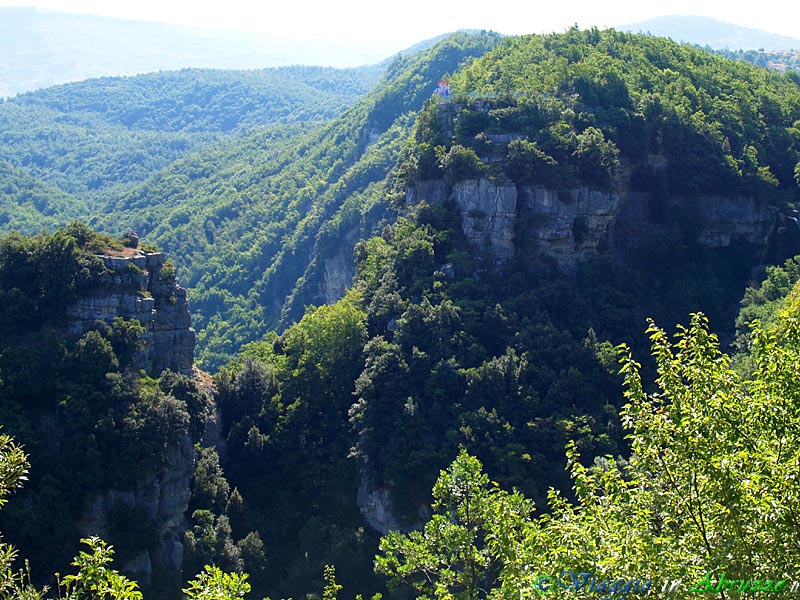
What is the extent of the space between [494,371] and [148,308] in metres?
18.2

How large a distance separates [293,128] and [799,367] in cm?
15520

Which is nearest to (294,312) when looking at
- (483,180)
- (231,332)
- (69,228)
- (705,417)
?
(231,332)

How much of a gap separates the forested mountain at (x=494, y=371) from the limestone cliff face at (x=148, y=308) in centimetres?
19

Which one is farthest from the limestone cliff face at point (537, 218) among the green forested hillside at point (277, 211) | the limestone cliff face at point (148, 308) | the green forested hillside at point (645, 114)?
the green forested hillside at point (277, 211)

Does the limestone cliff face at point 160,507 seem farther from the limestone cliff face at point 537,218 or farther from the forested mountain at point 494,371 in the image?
the limestone cliff face at point 537,218

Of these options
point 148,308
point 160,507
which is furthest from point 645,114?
point 160,507

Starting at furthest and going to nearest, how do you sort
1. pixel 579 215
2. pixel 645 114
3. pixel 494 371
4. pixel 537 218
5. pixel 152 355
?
pixel 645 114, pixel 579 215, pixel 537 218, pixel 494 371, pixel 152 355

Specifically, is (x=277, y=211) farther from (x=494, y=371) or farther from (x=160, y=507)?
(x=160, y=507)

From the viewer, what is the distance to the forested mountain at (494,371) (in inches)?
708

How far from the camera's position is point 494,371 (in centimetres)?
4697

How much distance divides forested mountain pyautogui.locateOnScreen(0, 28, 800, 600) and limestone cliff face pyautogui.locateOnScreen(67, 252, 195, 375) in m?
0.19

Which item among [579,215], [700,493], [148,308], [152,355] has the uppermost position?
[700,493]

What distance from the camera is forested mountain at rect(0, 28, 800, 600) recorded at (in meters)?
18.0

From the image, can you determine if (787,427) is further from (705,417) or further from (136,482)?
(136,482)
